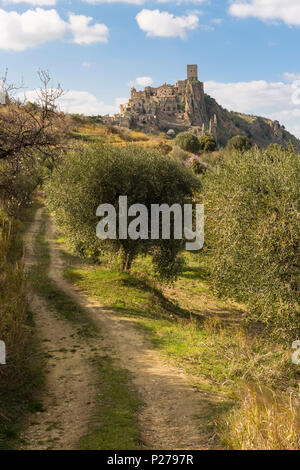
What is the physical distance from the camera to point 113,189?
20922 millimetres

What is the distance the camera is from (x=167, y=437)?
806 centimetres

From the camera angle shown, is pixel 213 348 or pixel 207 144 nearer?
pixel 213 348

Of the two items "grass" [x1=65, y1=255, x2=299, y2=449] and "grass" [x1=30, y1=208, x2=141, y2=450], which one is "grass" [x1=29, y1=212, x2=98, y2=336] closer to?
"grass" [x1=30, y1=208, x2=141, y2=450]

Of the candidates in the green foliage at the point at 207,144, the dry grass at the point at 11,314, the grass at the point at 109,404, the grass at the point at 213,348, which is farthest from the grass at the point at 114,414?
the green foliage at the point at 207,144

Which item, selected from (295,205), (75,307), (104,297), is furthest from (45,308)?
(295,205)

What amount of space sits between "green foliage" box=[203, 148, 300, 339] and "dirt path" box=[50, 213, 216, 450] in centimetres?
460

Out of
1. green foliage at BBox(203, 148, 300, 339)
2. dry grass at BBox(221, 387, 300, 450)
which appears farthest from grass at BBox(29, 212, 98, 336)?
dry grass at BBox(221, 387, 300, 450)

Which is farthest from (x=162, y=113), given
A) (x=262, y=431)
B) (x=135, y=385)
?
(x=262, y=431)

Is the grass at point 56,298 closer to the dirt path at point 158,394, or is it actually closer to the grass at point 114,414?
the dirt path at point 158,394

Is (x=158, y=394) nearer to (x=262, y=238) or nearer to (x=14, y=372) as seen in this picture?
A: (x=14, y=372)

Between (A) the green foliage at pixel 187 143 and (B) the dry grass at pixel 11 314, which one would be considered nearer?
(B) the dry grass at pixel 11 314

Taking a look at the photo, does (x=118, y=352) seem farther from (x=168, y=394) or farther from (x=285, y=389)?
(x=285, y=389)

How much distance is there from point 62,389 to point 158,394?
2.83 meters

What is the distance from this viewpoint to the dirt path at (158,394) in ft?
26.3
